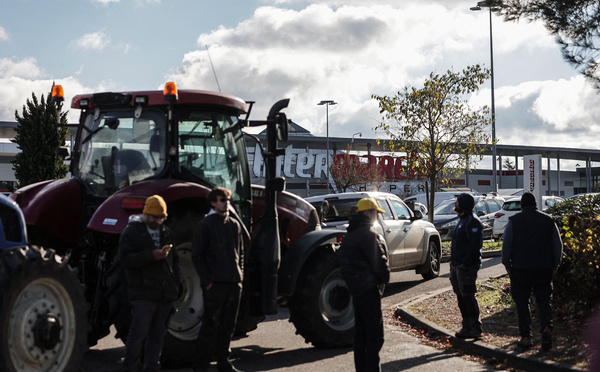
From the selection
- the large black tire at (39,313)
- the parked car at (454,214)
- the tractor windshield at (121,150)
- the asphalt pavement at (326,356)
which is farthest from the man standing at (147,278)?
the parked car at (454,214)

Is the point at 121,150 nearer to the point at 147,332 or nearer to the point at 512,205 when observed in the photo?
the point at 147,332

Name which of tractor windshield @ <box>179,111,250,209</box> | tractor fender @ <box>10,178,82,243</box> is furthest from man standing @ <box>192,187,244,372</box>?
tractor fender @ <box>10,178,82,243</box>

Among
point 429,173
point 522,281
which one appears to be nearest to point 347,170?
point 429,173

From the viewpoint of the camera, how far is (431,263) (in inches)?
648

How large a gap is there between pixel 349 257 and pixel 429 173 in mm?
19863

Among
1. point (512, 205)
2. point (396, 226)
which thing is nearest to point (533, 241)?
point (396, 226)

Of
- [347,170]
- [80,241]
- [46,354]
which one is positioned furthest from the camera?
[347,170]

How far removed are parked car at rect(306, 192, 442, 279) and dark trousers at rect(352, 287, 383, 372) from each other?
742cm

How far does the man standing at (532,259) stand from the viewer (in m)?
8.69

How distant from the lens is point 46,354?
5789 millimetres

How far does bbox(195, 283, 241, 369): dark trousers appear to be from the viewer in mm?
7012

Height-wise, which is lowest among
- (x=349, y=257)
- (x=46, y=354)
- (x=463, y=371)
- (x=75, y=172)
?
(x=463, y=371)

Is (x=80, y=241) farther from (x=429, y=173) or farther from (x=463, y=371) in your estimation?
(x=429, y=173)

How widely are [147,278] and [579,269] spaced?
A: 5.35m
